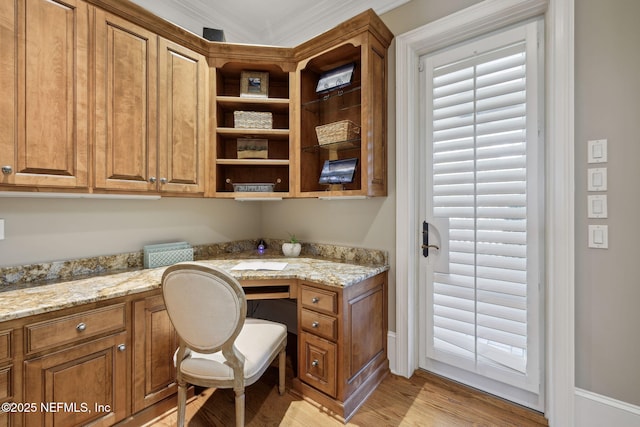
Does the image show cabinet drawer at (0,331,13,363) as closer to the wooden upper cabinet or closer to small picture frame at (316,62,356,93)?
the wooden upper cabinet

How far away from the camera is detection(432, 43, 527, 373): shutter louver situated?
173cm

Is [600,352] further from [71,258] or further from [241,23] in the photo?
[241,23]

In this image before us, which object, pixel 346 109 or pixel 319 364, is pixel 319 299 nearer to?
pixel 319 364

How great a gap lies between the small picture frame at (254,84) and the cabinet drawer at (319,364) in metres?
1.87

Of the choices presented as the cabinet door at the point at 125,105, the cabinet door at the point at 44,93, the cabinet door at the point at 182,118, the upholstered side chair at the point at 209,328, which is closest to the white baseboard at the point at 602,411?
the upholstered side chair at the point at 209,328

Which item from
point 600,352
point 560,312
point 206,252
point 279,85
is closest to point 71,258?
point 206,252

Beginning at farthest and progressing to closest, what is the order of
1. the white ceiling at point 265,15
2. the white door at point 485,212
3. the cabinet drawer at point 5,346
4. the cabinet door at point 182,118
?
the white ceiling at point 265,15, the cabinet door at point 182,118, the white door at point 485,212, the cabinet drawer at point 5,346

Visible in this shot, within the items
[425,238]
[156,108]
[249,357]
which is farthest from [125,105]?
[425,238]

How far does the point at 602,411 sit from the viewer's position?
4.81 feet

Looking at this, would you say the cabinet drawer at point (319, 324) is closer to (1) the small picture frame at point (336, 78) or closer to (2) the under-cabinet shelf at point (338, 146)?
(2) the under-cabinet shelf at point (338, 146)

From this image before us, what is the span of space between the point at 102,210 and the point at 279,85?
173cm

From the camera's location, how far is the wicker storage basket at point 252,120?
2334 millimetres

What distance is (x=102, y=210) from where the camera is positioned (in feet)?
6.45

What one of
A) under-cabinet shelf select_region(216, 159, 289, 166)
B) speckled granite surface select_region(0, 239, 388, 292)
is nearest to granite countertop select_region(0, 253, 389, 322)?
speckled granite surface select_region(0, 239, 388, 292)
